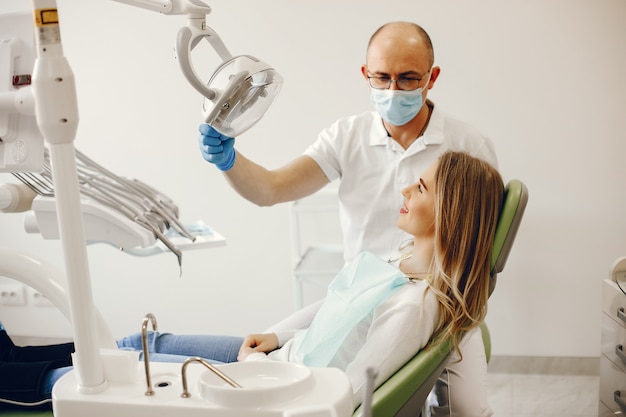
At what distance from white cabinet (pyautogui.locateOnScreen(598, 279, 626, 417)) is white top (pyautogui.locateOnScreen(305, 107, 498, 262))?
1.82 ft

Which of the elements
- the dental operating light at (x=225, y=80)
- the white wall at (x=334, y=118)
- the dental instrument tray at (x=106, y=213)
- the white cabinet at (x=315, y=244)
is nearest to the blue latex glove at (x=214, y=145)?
the dental instrument tray at (x=106, y=213)

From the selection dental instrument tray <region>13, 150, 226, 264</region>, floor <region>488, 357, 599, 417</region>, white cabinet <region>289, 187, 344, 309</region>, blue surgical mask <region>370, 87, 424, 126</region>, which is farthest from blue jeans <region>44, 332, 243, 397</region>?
floor <region>488, 357, 599, 417</region>

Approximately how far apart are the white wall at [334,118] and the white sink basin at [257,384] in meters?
2.21

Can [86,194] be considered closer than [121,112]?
Yes

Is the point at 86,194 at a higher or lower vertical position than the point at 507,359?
higher

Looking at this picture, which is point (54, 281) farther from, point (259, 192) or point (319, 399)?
point (259, 192)

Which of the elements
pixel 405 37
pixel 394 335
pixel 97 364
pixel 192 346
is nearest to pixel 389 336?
pixel 394 335

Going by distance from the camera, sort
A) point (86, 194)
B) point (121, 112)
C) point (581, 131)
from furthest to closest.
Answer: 1. point (121, 112)
2. point (581, 131)
3. point (86, 194)

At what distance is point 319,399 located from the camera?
826mm

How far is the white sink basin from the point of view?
0.82 metres

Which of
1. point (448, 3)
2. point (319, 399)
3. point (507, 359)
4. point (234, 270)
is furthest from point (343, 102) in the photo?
point (319, 399)

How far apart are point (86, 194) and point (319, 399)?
3.15ft

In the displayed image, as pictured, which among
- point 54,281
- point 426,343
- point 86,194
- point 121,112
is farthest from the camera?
point 121,112

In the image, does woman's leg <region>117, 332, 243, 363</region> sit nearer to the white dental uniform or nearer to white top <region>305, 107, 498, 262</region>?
the white dental uniform
